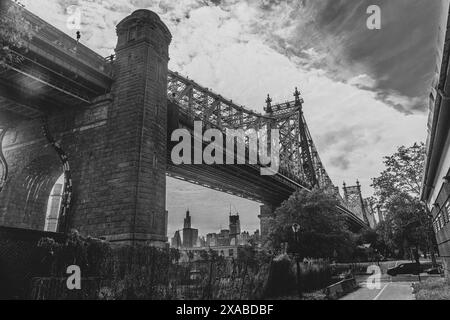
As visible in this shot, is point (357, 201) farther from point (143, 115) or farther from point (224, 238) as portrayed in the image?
point (143, 115)

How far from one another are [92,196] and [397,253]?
73884mm

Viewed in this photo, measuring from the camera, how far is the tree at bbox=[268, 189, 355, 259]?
28297 mm

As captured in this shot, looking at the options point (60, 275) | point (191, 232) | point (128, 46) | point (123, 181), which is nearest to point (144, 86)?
point (128, 46)

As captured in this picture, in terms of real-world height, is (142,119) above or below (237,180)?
below

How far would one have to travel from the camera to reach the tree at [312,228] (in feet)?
92.8

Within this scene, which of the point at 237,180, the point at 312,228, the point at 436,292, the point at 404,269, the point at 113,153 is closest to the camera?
the point at 436,292

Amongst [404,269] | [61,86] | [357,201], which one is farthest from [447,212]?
[357,201]

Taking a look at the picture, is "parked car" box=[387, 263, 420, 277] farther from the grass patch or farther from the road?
the grass patch

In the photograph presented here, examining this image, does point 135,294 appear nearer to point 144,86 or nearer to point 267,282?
point 267,282

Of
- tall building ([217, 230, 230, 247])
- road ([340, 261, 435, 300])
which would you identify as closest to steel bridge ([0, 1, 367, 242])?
road ([340, 261, 435, 300])

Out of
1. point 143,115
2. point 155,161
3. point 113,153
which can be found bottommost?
point 155,161

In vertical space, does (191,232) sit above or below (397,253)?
above

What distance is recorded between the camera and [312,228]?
28.6m

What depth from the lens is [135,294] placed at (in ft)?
34.8
